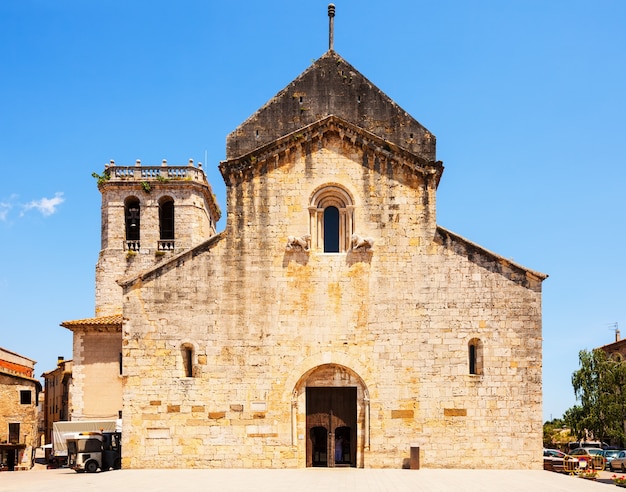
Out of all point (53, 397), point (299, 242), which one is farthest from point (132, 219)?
point (53, 397)

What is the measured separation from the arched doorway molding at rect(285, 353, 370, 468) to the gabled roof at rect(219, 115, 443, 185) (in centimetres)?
693

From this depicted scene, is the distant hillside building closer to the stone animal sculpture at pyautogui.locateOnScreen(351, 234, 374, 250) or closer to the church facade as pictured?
the church facade

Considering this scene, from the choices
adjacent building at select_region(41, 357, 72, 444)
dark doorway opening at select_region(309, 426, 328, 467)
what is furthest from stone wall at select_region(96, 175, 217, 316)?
dark doorway opening at select_region(309, 426, 328, 467)

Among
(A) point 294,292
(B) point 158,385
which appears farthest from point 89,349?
(A) point 294,292

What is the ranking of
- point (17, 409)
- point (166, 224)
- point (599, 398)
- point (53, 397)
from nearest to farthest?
point (17, 409) → point (166, 224) → point (599, 398) → point (53, 397)

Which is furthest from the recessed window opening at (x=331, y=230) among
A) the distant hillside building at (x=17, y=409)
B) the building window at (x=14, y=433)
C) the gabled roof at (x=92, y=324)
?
the building window at (x=14, y=433)

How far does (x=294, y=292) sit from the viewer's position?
78.4ft

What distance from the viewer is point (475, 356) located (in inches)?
932

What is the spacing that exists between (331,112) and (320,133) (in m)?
1.28

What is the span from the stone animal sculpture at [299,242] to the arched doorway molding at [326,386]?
3693 millimetres

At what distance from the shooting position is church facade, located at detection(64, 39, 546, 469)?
23.1 m

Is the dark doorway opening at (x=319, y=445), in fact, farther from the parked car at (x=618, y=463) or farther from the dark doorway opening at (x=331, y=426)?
the parked car at (x=618, y=463)

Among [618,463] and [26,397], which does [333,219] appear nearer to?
[618,463]

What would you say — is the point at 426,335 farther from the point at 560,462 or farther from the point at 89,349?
the point at 89,349
